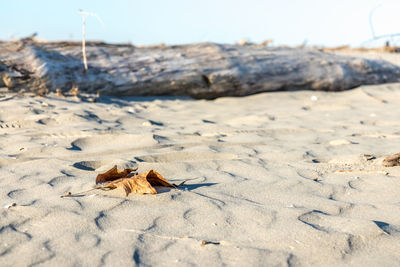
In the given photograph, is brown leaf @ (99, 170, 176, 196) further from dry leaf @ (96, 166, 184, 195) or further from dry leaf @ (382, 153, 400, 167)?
dry leaf @ (382, 153, 400, 167)

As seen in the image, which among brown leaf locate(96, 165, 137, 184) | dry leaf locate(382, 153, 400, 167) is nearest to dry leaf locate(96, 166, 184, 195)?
brown leaf locate(96, 165, 137, 184)

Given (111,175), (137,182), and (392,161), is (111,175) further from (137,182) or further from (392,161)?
(392,161)

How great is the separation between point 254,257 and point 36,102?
3.77 meters

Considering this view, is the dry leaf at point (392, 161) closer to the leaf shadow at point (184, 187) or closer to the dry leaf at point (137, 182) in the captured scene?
the leaf shadow at point (184, 187)

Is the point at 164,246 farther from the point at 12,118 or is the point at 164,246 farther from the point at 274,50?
the point at 274,50

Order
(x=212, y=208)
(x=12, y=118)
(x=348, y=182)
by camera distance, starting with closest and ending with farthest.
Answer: (x=212, y=208), (x=348, y=182), (x=12, y=118)

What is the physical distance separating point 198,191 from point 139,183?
1.02ft

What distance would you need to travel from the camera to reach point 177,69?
5.99 meters

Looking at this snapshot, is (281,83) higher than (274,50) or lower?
lower

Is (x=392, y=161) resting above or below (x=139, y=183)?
below

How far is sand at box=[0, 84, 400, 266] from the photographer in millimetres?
1688

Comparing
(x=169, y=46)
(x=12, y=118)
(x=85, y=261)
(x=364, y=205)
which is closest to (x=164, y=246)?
(x=85, y=261)

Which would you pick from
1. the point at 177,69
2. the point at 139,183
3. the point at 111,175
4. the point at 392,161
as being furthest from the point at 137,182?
the point at 177,69

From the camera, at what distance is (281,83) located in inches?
260
